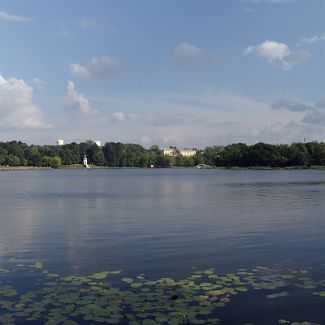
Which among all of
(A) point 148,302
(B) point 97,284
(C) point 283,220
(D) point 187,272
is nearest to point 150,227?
(C) point 283,220

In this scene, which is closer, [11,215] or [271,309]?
[271,309]

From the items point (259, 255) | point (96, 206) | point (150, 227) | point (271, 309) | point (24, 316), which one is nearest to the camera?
point (24, 316)

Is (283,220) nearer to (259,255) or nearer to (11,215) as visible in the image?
(259,255)

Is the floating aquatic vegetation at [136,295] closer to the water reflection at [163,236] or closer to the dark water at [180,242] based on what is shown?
the dark water at [180,242]

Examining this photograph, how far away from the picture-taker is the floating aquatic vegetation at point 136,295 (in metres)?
11.7

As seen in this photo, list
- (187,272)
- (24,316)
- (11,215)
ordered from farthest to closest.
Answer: (11,215), (187,272), (24,316)

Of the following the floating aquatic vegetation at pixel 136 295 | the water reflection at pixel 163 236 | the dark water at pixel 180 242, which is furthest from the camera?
the water reflection at pixel 163 236

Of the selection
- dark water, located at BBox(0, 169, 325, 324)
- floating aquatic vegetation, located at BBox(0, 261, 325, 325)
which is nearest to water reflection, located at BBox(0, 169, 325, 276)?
dark water, located at BBox(0, 169, 325, 324)

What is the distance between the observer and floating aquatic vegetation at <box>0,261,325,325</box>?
1170 cm

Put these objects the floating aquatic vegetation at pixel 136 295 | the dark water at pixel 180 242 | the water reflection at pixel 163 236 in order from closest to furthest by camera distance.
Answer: the floating aquatic vegetation at pixel 136 295
the dark water at pixel 180 242
the water reflection at pixel 163 236

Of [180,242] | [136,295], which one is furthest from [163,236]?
[136,295]

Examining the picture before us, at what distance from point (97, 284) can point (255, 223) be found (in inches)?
740

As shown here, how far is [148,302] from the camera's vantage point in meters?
12.8

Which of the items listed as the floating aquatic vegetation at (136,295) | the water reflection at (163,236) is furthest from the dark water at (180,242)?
the floating aquatic vegetation at (136,295)
